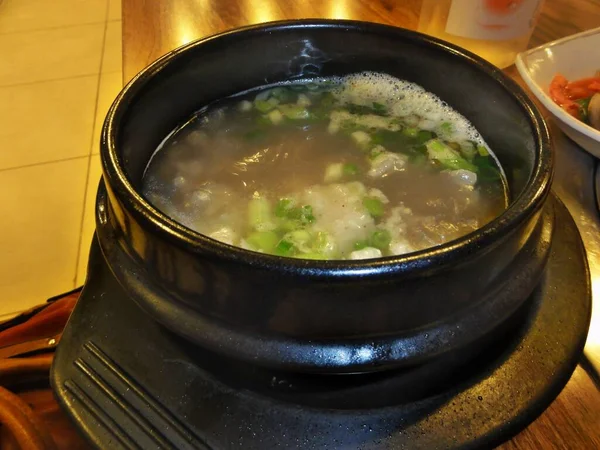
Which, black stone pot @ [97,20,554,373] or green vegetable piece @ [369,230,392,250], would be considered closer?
black stone pot @ [97,20,554,373]

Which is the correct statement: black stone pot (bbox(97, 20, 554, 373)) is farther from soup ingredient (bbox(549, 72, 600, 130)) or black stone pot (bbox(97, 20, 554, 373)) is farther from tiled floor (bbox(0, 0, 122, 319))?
tiled floor (bbox(0, 0, 122, 319))

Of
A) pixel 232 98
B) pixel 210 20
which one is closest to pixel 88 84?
pixel 210 20

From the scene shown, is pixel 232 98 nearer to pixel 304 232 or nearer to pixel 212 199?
pixel 212 199

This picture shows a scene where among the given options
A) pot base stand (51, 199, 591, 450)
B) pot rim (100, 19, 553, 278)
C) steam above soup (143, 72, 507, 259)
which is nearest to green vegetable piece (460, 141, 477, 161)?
steam above soup (143, 72, 507, 259)

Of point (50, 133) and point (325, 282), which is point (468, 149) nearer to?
point (325, 282)

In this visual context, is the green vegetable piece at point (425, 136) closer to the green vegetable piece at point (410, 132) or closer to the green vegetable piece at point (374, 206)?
the green vegetable piece at point (410, 132)

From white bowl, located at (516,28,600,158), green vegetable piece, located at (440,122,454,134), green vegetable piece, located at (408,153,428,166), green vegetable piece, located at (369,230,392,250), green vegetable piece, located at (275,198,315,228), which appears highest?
white bowl, located at (516,28,600,158)

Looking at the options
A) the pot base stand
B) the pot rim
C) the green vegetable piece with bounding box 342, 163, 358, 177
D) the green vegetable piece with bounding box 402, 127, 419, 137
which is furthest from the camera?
the green vegetable piece with bounding box 402, 127, 419, 137
